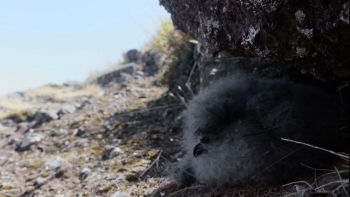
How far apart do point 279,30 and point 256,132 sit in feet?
1.92

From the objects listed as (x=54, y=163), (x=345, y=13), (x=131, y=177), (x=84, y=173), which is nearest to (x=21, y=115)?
Answer: (x=54, y=163)

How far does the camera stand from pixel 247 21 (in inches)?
74.0

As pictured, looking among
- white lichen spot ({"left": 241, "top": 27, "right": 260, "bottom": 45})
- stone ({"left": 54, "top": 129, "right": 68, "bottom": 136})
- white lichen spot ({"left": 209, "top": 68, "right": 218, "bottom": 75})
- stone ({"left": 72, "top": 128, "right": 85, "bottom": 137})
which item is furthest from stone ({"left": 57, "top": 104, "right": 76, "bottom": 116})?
white lichen spot ({"left": 241, "top": 27, "right": 260, "bottom": 45})

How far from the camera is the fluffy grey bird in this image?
1.98m

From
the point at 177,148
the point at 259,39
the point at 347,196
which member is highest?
the point at 259,39

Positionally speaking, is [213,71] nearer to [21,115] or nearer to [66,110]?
[66,110]

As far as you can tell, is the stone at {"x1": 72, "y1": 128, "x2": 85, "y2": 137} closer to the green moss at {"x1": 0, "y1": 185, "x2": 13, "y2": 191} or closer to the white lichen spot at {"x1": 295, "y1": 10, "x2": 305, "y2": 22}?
the green moss at {"x1": 0, "y1": 185, "x2": 13, "y2": 191}

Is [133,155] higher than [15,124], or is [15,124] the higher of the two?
[15,124]

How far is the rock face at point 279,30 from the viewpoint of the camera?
4.84ft

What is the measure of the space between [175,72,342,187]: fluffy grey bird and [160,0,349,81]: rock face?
29 centimetres

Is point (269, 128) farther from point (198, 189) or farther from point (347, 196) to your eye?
point (347, 196)

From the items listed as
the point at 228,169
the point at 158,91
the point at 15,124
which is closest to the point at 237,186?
the point at 228,169

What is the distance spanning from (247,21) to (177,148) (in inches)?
62.7

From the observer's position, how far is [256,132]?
2.04 meters
